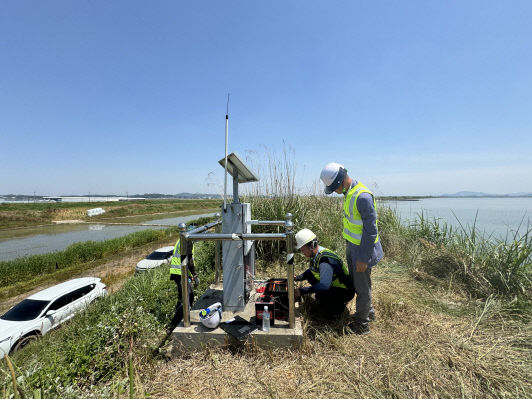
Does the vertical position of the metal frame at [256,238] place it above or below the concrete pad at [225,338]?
above

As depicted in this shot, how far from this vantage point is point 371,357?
2.37 meters

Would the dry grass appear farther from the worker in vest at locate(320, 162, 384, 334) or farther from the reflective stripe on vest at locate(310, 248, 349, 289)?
the reflective stripe on vest at locate(310, 248, 349, 289)

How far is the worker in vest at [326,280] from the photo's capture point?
9.51 ft

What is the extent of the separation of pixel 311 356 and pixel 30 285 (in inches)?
745

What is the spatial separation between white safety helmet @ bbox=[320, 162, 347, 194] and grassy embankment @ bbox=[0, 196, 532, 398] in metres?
1.79

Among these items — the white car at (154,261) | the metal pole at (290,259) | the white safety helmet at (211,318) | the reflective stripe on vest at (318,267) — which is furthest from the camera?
the white car at (154,261)

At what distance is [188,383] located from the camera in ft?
7.00

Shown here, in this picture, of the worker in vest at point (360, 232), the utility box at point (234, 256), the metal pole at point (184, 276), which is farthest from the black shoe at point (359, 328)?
the metal pole at point (184, 276)

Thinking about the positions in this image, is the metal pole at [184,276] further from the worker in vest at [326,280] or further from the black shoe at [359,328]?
the black shoe at [359,328]

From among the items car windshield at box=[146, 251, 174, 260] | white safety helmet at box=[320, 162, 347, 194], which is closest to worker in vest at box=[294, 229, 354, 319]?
white safety helmet at box=[320, 162, 347, 194]

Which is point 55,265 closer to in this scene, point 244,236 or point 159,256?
point 159,256

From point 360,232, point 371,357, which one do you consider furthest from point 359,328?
point 360,232

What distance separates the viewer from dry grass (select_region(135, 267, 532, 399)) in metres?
1.94

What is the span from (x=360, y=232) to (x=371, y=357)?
129 cm
